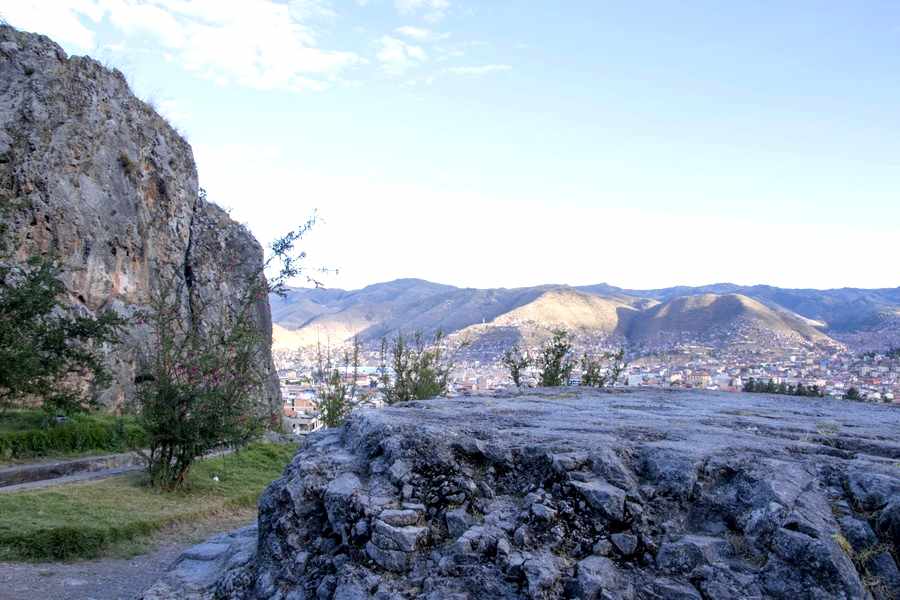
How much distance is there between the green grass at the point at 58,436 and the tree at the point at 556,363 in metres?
8.54

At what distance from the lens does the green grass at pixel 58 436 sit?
12.5 metres

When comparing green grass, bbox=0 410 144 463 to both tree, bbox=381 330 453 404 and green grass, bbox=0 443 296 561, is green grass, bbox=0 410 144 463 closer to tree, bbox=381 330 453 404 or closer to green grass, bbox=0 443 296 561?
green grass, bbox=0 443 296 561

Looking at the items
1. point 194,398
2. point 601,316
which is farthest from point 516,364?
point 601,316

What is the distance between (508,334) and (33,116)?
101ft

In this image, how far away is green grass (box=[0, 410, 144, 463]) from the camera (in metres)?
12.5

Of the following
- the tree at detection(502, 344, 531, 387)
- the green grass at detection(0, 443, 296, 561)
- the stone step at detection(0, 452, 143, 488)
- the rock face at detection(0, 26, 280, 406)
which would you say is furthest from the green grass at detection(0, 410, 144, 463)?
the tree at detection(502, 344, 531, 387)

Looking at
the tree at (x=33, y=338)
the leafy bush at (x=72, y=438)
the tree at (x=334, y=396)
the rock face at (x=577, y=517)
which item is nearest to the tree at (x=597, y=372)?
the tree at (x=334, y=396)

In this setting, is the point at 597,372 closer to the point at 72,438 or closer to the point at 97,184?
the point at 72,438

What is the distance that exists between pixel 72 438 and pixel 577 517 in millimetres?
11899

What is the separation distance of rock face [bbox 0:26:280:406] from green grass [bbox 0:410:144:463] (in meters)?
2.51

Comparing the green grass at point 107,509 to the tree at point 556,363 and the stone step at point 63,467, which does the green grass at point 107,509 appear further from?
the tree at point 556,363

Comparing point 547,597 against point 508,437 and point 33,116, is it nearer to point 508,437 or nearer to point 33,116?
point 508,437

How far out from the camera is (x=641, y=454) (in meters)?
4.99

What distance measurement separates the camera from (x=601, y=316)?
5744 cm
